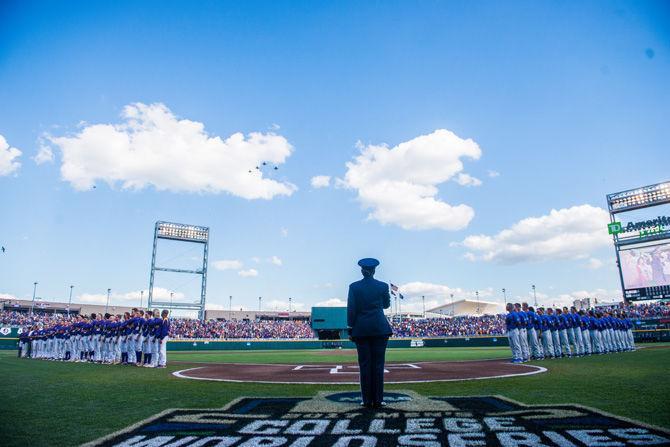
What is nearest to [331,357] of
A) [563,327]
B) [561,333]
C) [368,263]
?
[561,333]

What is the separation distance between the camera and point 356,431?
13.7 ft

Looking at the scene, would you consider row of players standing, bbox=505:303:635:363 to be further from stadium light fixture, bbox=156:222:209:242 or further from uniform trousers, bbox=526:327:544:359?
stadium light fixture, bbox=156:222:209:242

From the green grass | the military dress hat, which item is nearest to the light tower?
the green grass


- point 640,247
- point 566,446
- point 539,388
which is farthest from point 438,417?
point 640,247

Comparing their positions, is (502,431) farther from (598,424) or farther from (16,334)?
(16,334)

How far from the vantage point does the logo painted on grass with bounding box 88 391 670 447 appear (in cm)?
377

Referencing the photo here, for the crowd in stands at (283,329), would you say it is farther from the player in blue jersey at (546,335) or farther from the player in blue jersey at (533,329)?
A: the player in blue jersey at (533,329)

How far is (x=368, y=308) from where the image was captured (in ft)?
20.1

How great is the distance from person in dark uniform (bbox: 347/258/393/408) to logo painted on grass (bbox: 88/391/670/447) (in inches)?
12.2

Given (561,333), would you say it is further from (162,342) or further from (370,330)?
(162,342)

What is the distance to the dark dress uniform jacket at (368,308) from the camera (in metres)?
5.93

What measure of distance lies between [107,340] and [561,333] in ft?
63.8

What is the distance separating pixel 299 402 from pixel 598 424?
3.71 metres

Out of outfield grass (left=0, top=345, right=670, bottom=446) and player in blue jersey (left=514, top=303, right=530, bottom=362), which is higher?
player in blue jersey (left=514, top=303, right=530, bottom=362)
